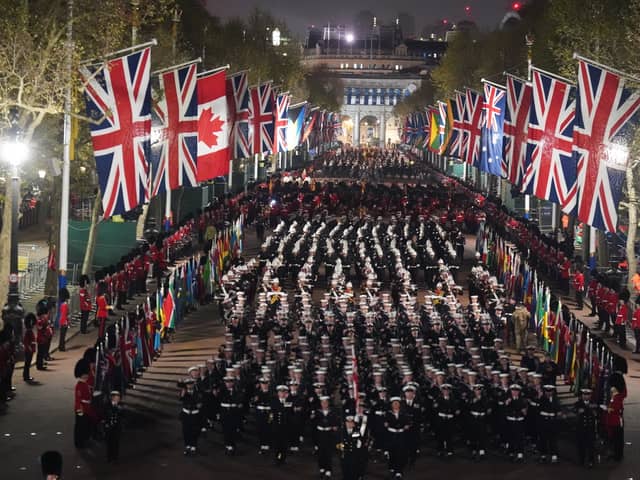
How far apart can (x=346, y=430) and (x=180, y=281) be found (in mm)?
15999

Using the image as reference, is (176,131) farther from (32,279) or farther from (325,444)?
(325,444)

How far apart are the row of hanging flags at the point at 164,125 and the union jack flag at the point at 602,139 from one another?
937 cm

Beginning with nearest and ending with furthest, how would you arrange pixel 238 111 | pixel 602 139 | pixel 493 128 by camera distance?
pixel 602 139 → pixel 238 111 → pixel 493 128

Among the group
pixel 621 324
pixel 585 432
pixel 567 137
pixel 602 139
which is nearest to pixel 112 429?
pixel 585 432

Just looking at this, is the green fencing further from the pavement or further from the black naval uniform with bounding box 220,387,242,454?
the black naval uniform with bounding box 220,387,242,454

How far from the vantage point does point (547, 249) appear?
4228 cm

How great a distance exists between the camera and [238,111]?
49531 mm

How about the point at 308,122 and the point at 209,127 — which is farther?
the point at 308,122

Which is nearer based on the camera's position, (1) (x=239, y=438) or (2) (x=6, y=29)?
(1) (x=239, y=438)

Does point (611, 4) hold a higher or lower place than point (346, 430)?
higher

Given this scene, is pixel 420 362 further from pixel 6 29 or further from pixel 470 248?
pixel 470 248

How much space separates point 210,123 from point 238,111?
37.1ft

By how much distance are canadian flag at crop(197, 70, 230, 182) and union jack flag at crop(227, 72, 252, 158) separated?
930 cm

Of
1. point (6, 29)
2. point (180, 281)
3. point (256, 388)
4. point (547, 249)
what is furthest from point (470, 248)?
point (256, 388)
